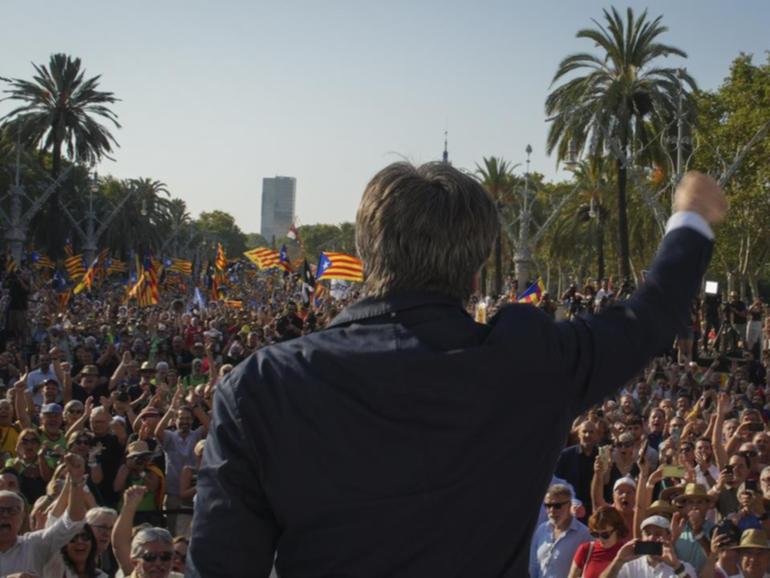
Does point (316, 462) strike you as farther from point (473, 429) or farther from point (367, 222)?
point (367, 222)

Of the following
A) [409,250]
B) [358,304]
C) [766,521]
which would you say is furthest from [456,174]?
[766,521]

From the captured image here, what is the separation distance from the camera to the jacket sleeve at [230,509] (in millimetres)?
1738

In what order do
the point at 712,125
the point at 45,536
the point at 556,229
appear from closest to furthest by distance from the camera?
the point at 45,536
the point at 712,125
the point at 556,229

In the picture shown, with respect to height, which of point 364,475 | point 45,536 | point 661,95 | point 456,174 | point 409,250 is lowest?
point 45,536

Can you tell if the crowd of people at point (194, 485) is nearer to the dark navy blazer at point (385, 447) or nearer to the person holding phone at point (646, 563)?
the person holding phone at point (646, 563)

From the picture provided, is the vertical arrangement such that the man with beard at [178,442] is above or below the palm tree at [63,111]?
below

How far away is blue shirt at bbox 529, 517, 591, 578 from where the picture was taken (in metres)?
6.73

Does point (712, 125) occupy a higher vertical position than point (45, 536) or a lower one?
higher

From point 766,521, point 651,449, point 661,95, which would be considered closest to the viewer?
point 766,521

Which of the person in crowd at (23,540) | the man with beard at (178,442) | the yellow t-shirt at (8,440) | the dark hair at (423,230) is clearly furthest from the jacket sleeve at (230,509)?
the yellow t-shirt at (8,440)

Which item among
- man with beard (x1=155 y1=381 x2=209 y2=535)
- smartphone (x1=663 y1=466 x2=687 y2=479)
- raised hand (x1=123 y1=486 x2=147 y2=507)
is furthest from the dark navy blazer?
man with beard (x1=155 y1=381 x2=209 y2=535)

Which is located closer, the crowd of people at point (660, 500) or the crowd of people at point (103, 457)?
the crowd of people at point (103, 457)

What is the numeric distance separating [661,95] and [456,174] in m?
31.4

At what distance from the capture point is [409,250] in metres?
1.91
